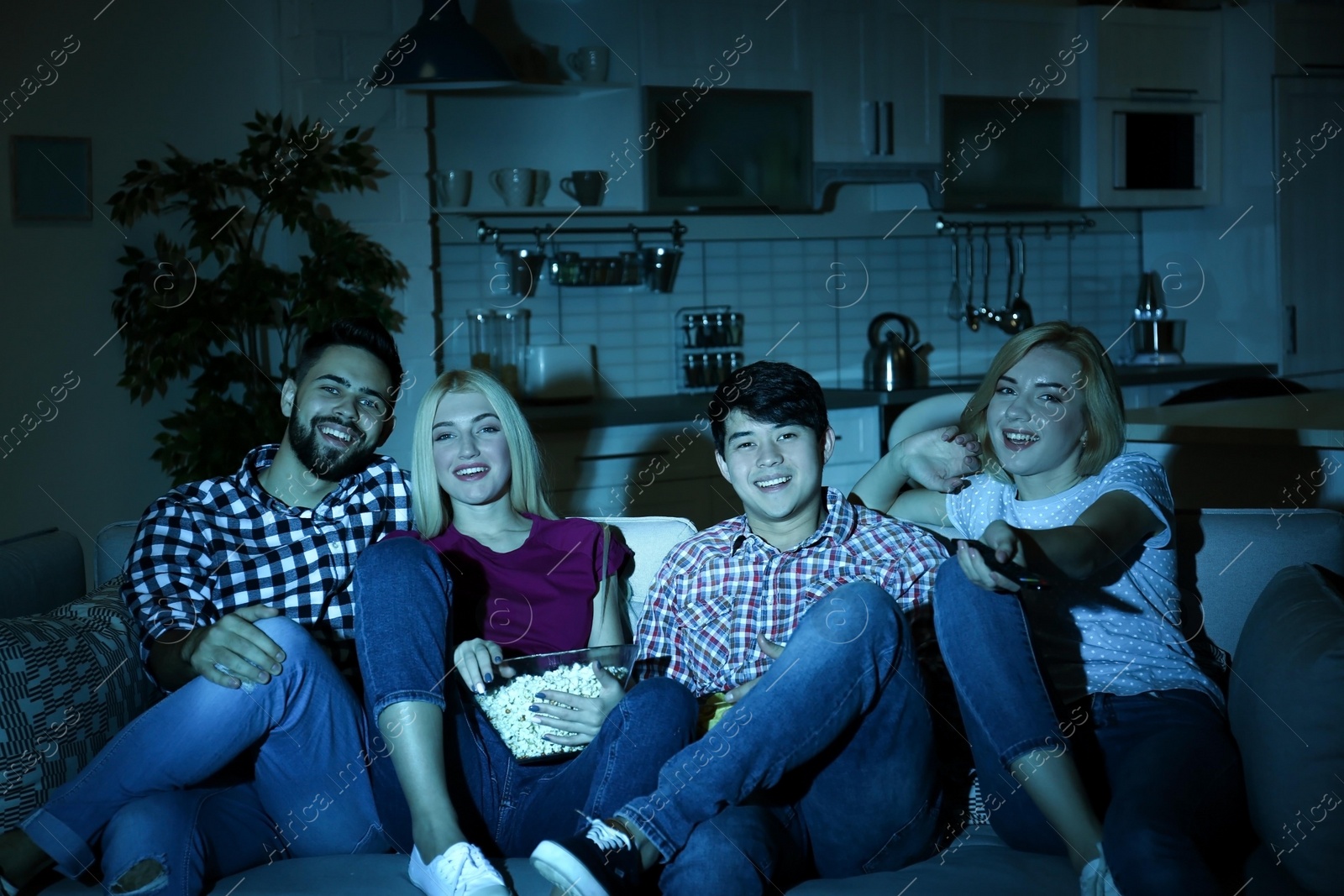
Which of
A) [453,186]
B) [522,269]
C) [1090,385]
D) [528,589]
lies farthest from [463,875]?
[522,269]

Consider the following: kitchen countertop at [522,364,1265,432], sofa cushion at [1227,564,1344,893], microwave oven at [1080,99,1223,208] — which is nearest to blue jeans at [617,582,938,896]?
sofa cushion at [1227,564,1344,893]

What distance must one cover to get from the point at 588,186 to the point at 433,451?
212 centimetres

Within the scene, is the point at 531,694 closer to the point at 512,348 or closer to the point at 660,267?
the point at 512,348

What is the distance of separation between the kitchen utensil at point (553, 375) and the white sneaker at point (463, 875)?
8.40 ft

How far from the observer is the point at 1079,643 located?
1.82 metres

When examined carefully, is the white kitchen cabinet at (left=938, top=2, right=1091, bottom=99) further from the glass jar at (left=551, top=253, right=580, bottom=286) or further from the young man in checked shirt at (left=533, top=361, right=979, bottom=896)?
the young man in checked shirt at (left=533, top=361, right=979, bottom=896)

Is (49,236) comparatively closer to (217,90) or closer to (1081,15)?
(217,90)

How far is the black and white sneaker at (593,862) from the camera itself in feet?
4.75

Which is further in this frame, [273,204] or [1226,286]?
[1226,286]

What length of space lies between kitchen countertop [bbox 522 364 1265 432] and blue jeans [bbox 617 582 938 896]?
2.12 meters

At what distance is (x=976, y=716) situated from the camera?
5.31ft

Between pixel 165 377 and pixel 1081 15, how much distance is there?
3345 millimetres

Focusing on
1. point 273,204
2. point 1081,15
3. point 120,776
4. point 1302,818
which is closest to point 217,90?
point 273,204

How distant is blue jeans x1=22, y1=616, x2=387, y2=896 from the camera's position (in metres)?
1.58
